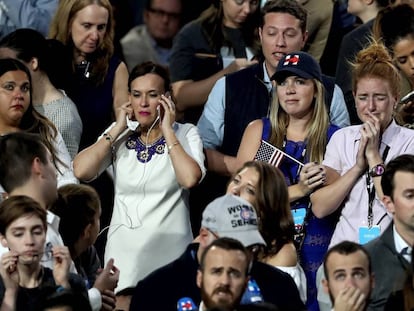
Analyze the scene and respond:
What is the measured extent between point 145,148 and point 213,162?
546 millimetres

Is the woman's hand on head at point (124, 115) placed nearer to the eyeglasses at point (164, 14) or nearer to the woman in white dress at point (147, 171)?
the woman in white dress at point (147, 171)

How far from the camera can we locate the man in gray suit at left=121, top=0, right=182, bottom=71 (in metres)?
13.5

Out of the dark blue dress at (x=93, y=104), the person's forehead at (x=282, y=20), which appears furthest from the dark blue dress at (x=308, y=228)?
the dark blue dress at (x=93, y=104)

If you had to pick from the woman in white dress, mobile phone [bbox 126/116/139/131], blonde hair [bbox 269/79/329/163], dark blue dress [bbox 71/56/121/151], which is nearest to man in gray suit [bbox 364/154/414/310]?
blonde hair [bbox 269/79/329/163]

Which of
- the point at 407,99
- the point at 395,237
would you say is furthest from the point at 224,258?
the point at 407,99

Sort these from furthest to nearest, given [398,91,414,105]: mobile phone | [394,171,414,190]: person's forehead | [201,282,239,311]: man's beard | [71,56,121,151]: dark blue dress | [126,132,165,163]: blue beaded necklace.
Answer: [71,56,121,151]: dark blue dress, [398,91,414,105]: mobile phone, [126,132,165,163]: blue beaded necklace, [394,171,414,190]: person's forehead, [201,282,239,311]: man's beard

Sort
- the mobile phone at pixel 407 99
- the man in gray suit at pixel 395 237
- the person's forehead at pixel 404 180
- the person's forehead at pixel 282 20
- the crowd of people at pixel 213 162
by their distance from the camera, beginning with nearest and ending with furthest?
the crowd of people at pixel 213 162
the man in gray suit at pixel 395 237
the person's forehead at pixel 404 180
the mobile phone at pixel 407 99
the person's forehead at pixel 282 20

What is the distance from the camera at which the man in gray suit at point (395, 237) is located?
8422 mm

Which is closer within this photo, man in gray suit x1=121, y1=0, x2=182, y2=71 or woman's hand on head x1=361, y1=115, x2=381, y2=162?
woman's hand on head x1=361, y1=115, x2=381, y2=162

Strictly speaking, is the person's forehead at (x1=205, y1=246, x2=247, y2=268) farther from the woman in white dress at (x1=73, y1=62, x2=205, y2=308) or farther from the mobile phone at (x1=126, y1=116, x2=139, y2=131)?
the mobile phone at (x1=126, y1=116, x2=139, y2=131)

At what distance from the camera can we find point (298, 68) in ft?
31.7

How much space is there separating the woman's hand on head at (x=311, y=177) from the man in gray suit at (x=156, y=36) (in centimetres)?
441

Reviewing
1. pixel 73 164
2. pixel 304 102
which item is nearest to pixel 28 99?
pixel 73 164

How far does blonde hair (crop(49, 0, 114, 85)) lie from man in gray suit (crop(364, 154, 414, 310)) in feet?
8.97
